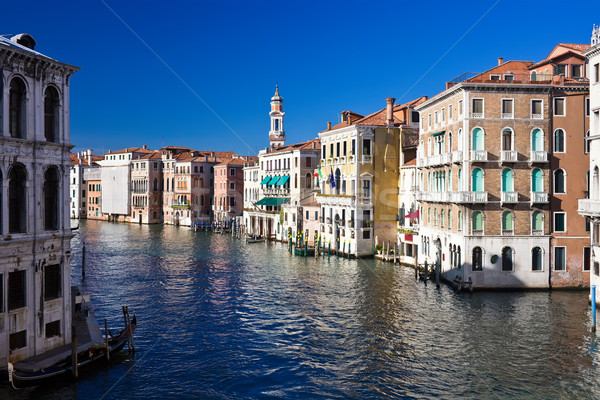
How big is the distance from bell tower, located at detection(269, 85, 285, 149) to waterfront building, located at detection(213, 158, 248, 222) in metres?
5.62

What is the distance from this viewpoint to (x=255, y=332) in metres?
23.4

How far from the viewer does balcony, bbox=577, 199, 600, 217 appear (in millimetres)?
24422

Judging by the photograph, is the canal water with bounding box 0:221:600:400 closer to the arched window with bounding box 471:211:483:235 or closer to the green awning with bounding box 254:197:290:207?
the arched window with bounding box 471:211:483:235

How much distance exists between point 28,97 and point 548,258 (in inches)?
997

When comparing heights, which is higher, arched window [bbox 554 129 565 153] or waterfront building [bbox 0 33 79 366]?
arched window [bbox 554 129 565 153]

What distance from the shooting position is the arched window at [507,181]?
30.3 metres

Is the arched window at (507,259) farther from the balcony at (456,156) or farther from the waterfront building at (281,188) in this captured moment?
the waterfront building at (281,188)

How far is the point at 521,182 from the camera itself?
30.3m

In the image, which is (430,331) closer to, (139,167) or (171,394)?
(171,394)

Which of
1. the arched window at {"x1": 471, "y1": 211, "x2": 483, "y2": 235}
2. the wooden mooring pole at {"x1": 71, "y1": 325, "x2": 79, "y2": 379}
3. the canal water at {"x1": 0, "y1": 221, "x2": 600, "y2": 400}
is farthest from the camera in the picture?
the arched window at {"x1": 471, "y1": 211, "x2": 483, "y2": 235}

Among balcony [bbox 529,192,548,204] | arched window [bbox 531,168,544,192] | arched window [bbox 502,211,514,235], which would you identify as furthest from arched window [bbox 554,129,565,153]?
arched window [bbox 502,211,514,235]

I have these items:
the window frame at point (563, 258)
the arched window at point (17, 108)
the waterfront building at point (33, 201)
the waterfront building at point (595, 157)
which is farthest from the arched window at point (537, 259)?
the arched window at point (17, 108)

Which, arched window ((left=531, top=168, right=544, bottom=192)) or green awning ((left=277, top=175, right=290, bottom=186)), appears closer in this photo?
arched window ((left=531, top=168, right=544, bottom=192))

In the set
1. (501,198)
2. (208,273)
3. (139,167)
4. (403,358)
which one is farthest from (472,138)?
(139,167)
